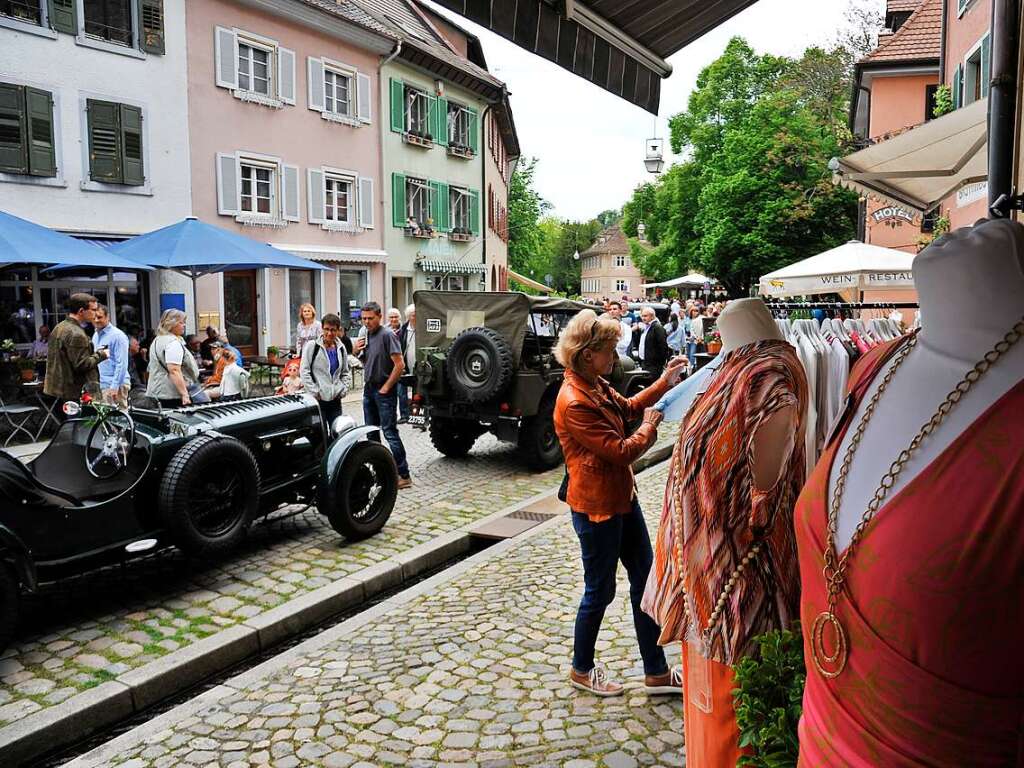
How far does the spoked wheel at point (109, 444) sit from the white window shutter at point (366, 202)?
18.8 meters

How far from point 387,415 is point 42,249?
5929 mm

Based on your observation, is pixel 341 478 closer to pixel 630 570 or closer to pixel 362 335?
pixel 630 570

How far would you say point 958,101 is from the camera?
1558 centimetres

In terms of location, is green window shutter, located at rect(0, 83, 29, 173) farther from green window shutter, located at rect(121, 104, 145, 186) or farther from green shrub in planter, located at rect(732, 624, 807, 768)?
green shrub in planter, located at rect(732, 624, 807, 768)

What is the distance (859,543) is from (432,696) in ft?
10.2

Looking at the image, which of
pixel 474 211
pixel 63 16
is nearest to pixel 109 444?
pixel 63 16

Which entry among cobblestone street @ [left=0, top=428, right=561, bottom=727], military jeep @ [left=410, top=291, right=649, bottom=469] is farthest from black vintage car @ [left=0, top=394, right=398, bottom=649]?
military jeep @ [left=410, top=291, right=649, bottom=469]

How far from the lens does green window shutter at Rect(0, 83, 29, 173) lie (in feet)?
48.7

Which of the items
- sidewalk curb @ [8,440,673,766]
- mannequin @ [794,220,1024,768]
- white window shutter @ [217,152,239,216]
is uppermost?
white window shutter @ [217,152,239,216]

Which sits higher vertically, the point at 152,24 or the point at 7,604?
the point at 152,24

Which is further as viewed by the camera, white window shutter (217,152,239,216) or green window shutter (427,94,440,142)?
green window shutter (427,94,440,142)

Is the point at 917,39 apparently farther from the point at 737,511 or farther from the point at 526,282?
the point at 737,511

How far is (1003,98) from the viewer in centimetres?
387

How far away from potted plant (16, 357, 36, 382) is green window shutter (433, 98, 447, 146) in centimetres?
1719
